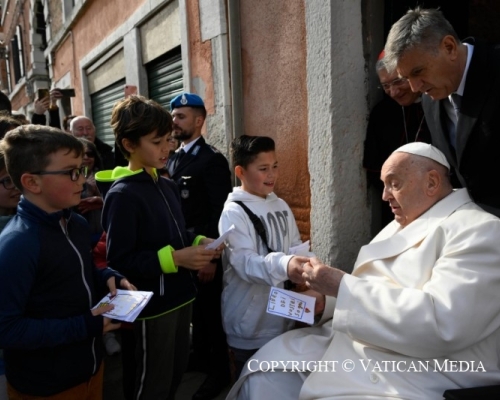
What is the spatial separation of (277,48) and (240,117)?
2.27 feet

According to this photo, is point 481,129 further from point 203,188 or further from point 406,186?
point 203,188

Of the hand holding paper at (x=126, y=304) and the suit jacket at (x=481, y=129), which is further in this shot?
the suit jacket at (x=481, y=129)

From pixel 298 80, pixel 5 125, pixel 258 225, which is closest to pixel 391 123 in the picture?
pixel 298 80

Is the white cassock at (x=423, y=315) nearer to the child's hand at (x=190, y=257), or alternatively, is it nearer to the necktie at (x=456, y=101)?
the necktie at (x=456, y=101)

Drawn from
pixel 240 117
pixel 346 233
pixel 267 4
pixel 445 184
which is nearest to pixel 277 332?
pixel 346 233

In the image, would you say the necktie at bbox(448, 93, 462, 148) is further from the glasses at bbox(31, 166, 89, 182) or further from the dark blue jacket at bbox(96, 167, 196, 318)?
the glasses at bbox(31, 166, 89, 182)

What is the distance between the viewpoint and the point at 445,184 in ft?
6.09

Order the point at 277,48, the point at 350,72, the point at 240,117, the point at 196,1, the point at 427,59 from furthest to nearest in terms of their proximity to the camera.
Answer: the point at 196,1, the point at 240,117, the point at 277,48, the point at 350,72, the point at 427,59

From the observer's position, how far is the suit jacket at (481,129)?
6.05ft

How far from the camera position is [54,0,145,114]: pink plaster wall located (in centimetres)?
625

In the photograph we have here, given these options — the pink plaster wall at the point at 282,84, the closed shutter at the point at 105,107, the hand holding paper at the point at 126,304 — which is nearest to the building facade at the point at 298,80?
the pink plaster wall at the point at 282,84

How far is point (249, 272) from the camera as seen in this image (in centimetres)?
226

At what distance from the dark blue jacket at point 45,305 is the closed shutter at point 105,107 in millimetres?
5788

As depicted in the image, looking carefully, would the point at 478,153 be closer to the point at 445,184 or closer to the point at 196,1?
the point at 445,184
